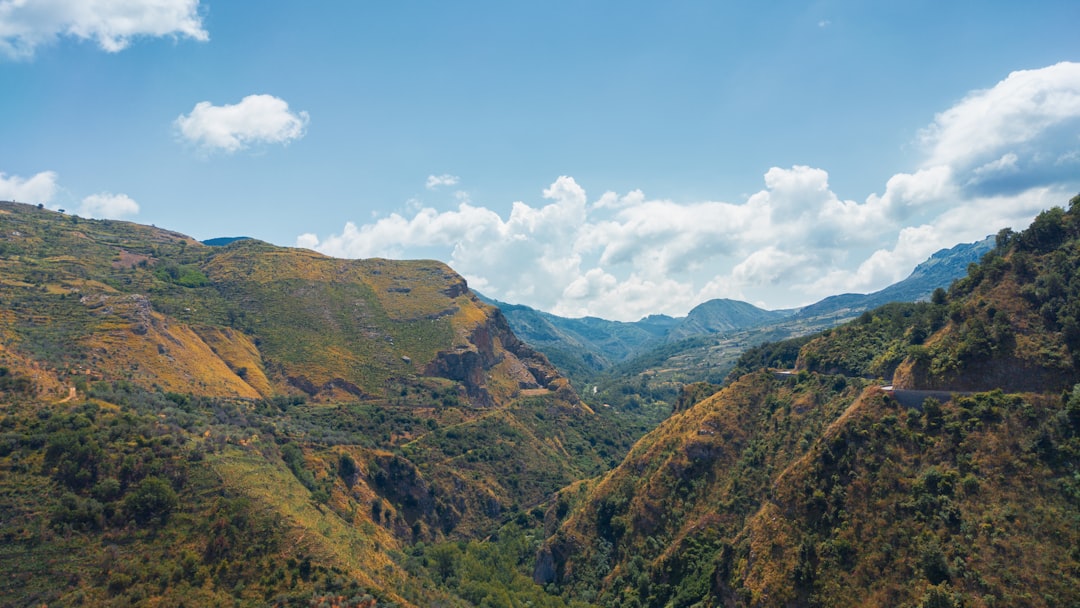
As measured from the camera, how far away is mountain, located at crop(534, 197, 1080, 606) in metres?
51.6

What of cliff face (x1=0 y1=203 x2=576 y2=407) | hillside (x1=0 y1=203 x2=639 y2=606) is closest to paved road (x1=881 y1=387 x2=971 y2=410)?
hillside (x1=0 y1=203 x2=639 y2=606)

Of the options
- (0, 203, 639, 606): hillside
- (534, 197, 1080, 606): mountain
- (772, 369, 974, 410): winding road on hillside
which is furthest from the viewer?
(772, 369, 974, 410): winding road on hillside

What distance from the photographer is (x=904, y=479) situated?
60.3m

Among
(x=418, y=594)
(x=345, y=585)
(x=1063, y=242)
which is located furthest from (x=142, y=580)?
(x=1063, y=242)

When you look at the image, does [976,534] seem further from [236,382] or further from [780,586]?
[236,382]

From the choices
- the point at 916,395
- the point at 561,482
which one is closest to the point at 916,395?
the point at 916,395

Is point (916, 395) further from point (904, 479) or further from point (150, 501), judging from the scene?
point (150, 501)

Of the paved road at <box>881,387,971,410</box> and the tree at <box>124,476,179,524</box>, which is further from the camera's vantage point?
the paved road at <box>881,387,971,410</box>

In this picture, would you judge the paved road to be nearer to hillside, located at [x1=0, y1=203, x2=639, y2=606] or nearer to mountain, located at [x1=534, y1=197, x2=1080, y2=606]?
mountain, located at [x1=534, y1=197, x2=1080, y2=606]

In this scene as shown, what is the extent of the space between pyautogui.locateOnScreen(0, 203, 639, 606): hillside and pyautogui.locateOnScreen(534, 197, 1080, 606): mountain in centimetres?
3015

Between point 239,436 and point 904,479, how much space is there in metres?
97.8

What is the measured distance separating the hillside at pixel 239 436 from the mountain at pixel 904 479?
3015 centimetres

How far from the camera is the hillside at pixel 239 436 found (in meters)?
60.5

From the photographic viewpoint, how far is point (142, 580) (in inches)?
2238
